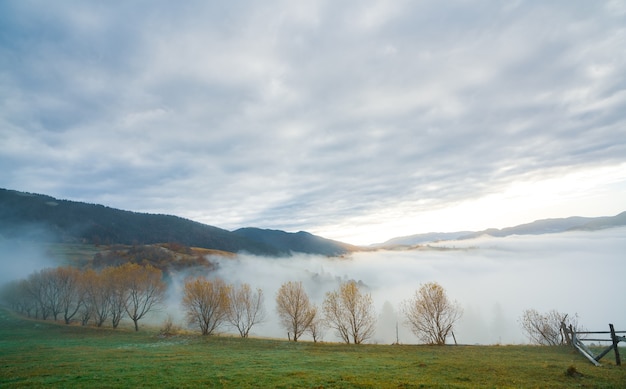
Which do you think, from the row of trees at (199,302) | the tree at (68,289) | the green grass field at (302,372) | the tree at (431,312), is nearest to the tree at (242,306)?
the row of trees at (199,302)

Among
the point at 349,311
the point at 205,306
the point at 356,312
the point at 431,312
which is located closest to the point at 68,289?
the point at 205,306

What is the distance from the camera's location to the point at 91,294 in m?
79.3

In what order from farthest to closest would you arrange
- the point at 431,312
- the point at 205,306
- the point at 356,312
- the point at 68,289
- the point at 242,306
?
the point at 242,306 < the point at 68,289 < the point at 205,306 < the point at 356,312 < the point at 431,312

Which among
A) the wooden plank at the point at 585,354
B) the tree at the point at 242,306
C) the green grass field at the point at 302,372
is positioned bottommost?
the tree at the point at 242,306

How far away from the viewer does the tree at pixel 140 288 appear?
83.1 meters

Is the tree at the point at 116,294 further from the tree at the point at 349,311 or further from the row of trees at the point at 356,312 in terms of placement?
the tree at the point at 349,311

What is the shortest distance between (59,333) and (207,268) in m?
127

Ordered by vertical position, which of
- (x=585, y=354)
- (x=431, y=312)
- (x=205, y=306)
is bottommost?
(x=431, y=312)

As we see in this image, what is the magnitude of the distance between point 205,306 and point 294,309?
21.7 metres

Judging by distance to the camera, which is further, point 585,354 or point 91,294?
point 91,294

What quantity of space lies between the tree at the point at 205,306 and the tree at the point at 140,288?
13.7m

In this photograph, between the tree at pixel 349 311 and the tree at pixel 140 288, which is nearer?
the tree at pixel 349 311

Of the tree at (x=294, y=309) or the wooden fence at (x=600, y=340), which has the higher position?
the wooden fence at (x=600, y=340)

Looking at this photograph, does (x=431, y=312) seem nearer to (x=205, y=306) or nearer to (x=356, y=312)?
(x=356, y=312)
